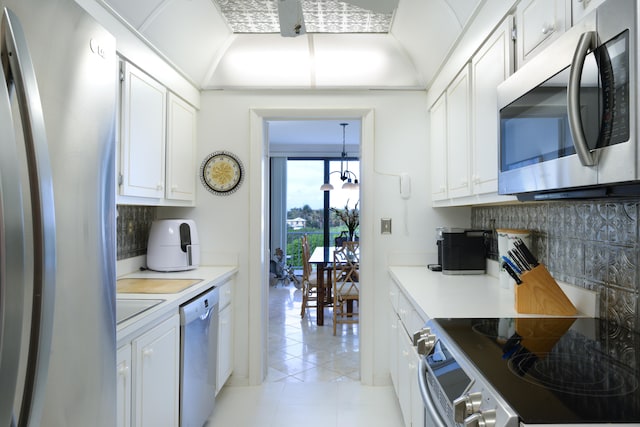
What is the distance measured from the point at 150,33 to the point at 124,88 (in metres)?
0.40

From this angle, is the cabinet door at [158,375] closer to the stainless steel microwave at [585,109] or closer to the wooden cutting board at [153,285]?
the wooden cutting board at [153,285]

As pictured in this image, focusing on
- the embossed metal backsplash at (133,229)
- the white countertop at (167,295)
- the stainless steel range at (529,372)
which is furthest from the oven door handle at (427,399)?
the embossed metal backsplash at (133,229)

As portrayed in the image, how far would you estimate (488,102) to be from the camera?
1.71 meters

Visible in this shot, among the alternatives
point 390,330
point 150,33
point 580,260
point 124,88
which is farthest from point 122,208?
point 580,260

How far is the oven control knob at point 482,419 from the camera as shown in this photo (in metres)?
0.78

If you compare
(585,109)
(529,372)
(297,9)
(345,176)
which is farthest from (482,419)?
(345,176)

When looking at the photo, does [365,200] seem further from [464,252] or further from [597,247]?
[597,247]

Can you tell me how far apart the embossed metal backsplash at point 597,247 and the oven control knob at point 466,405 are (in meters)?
0.71

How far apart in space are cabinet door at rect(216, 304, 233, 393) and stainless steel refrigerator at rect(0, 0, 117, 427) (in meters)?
1.58

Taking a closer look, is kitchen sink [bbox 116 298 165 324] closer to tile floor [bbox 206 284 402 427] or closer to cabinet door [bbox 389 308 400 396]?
tile floor [bbox 206 284 402 427]

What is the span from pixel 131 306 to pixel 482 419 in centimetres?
139

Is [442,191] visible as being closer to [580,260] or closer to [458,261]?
[458,261]

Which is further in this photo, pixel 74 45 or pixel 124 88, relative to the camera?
pixel 124 88

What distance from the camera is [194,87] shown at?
2850 millimetres
